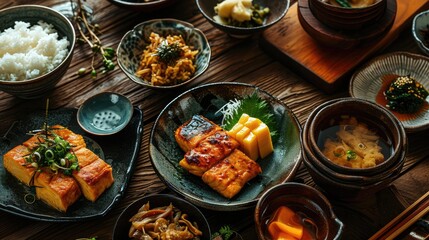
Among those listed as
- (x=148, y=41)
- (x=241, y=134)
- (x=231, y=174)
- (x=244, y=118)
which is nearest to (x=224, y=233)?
(x=231, y=174)

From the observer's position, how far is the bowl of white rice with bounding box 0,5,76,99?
3.12 m

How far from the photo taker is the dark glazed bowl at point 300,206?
247cm

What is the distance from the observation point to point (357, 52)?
3.46 meters

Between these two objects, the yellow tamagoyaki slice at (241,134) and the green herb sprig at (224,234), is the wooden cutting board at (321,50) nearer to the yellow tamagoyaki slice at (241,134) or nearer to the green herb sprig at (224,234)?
the yellow tamagoyaki slice at (241,134)

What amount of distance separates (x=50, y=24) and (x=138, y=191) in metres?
1.26

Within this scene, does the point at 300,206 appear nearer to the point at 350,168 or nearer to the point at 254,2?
the point at 350,168

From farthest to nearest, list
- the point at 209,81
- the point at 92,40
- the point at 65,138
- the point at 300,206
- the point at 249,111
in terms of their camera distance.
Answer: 1. the point at 92,40
2. the point at 209,81
3. the point at 249,111
4. the point at 65,138
5. the point at 300,206

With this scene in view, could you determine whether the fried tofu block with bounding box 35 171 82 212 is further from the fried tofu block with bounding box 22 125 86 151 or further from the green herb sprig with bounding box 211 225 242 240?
the green herb sprig with bounding box 211 225 242 240

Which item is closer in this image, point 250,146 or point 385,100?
point 250,146

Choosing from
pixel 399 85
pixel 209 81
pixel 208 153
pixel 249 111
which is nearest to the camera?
pixel 208 153

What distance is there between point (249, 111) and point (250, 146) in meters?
0.29

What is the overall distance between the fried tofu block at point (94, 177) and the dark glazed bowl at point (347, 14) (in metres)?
1.58

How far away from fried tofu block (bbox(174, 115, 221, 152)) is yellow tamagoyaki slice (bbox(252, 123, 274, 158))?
23 centimetres

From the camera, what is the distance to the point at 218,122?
316 cm
